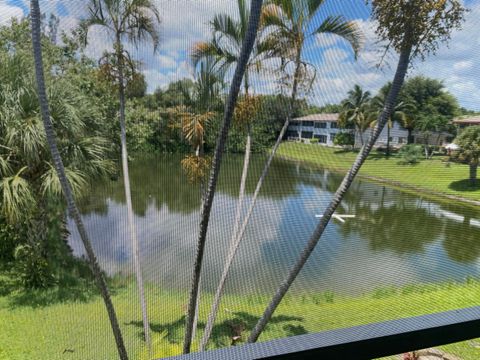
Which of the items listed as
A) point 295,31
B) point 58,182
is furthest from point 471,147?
point 58,182

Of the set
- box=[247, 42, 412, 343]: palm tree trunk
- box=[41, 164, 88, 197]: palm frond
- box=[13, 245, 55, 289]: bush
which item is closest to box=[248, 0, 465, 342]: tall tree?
box=[247, 42, 412, 343]: palm tree trunk

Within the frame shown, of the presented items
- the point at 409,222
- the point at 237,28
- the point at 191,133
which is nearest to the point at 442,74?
the point at 409,222

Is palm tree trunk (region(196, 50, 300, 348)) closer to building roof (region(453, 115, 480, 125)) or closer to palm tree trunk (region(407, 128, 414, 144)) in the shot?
palm tree trunk (region(407, 128, 414, 144))

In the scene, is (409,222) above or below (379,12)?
below

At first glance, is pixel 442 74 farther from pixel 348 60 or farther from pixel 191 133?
pixel 191 133

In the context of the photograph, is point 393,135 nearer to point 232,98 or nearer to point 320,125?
point 320,125

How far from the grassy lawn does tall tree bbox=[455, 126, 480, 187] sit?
22 mm

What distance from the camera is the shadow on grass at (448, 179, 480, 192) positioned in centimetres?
134

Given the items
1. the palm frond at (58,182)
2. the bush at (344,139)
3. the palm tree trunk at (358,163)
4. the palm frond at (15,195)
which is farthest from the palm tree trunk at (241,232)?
the palm frond at (15,195)

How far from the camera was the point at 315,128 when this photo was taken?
4.79 feet

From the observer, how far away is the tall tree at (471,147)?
1.27 metres

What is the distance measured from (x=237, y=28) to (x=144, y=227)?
1.01m

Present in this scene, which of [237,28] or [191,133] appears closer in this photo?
[237,28]

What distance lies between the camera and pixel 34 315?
3.19m
